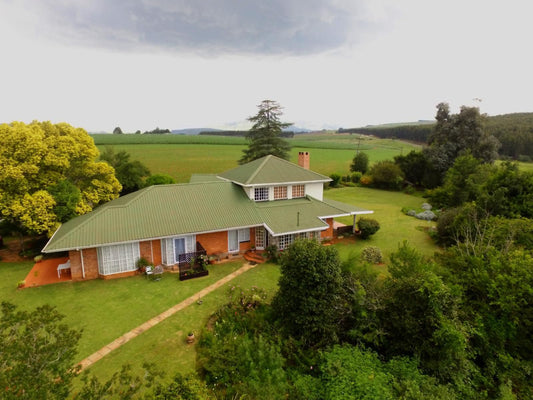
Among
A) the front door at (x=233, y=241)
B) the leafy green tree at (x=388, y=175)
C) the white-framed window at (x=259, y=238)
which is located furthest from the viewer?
the leafy green tree at (x=388, y=175)

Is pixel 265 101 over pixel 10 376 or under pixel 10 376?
over

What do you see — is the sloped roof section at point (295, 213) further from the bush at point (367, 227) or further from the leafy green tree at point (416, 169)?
the leafy green tree at point (416, 169)

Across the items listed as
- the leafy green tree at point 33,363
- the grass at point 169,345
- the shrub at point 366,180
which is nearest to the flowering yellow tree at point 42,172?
the grass at point 169,345

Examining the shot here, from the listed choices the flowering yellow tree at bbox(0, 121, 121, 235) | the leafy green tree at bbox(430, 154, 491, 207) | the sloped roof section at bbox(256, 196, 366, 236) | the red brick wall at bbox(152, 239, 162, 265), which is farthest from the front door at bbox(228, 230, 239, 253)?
the leafy green tree at bbox(430, 154, 491, 207)

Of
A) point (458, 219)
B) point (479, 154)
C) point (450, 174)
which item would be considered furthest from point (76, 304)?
point (479, 154)

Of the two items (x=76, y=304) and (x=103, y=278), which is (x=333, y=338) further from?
(x=103, y=278)
